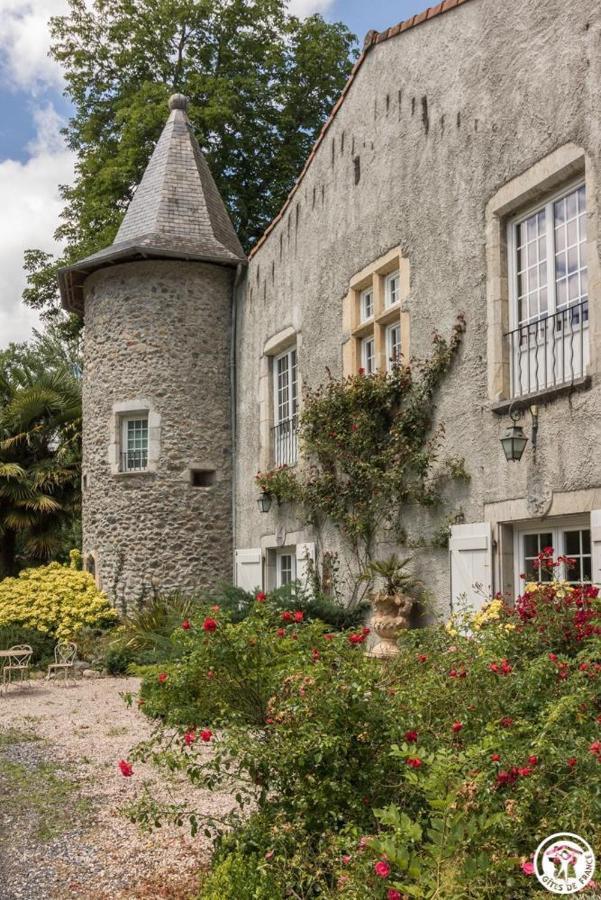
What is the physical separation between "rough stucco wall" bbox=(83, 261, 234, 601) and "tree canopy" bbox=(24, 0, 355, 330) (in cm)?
490

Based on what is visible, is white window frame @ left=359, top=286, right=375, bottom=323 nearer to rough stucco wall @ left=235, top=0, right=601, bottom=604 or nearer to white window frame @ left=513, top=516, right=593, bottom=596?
Answer: rough stucco wall @ left=235, top=0, right=601, bottom=604

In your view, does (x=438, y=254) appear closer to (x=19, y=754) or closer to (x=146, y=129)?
(x=19, y=754)

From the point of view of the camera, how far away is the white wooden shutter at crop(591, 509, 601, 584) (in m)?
6.51

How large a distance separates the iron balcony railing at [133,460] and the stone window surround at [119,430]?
0.28 ft

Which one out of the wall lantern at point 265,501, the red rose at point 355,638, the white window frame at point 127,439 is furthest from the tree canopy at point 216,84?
the red rose at point 355,638

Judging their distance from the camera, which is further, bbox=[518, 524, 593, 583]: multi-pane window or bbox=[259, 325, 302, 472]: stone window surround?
bbox=[259, 325, 302, 472]: stone window surround

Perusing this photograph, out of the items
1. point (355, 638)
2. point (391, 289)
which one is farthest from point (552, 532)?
point (391, 289)

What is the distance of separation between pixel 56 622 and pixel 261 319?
206 inches

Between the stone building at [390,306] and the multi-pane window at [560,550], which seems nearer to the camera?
the multi-pane window at [560,550]

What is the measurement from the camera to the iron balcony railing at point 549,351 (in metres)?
6.98

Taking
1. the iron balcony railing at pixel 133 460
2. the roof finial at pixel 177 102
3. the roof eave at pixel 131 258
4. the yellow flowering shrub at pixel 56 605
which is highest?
the roof finial at pixel 177 102

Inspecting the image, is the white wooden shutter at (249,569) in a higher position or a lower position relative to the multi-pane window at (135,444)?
lower

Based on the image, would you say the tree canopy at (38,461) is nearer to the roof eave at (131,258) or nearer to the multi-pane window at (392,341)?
the roof eave at (131,258)

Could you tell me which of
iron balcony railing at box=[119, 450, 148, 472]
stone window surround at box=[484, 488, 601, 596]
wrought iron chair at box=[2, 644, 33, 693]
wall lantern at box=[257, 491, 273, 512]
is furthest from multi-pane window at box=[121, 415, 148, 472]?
stone window surround at box=[484, 488, 601, 596]
